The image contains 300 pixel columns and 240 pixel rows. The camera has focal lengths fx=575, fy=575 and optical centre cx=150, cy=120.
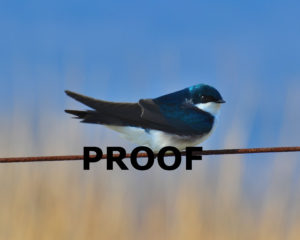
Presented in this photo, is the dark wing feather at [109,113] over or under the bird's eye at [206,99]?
under

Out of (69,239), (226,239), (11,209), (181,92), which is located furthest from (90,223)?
(181,92)

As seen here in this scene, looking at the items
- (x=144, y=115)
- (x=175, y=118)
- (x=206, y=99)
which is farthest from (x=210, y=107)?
(x=144, y=115)

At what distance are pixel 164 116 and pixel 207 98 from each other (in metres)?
0.19

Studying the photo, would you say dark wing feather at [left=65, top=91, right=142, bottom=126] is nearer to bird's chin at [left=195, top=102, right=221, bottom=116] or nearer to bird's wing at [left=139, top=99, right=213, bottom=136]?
bird's wing at [left=139, top=99, right=213, bottom=136]

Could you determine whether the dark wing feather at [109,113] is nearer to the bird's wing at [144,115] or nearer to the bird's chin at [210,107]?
the bird's wing at [144,115]

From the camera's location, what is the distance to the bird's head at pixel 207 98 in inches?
61.5

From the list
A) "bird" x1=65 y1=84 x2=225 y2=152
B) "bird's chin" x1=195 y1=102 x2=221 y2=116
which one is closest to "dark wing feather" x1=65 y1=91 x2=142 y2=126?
"bird" x1=65 y1=84 x2=225 y2=152

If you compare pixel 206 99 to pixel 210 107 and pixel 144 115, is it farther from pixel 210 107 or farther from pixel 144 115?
pixel 144 115

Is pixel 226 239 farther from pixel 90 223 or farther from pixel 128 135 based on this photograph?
pixel 128 135

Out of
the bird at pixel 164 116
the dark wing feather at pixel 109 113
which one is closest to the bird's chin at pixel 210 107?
the bird at pixel 164 116

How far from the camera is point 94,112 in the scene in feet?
4.14

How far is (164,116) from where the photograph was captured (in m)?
1.44

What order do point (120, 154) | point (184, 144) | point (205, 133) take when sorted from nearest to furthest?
point (120, 154) < point (184, 144) < point (205, 133)

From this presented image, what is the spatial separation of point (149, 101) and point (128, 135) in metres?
0.15
